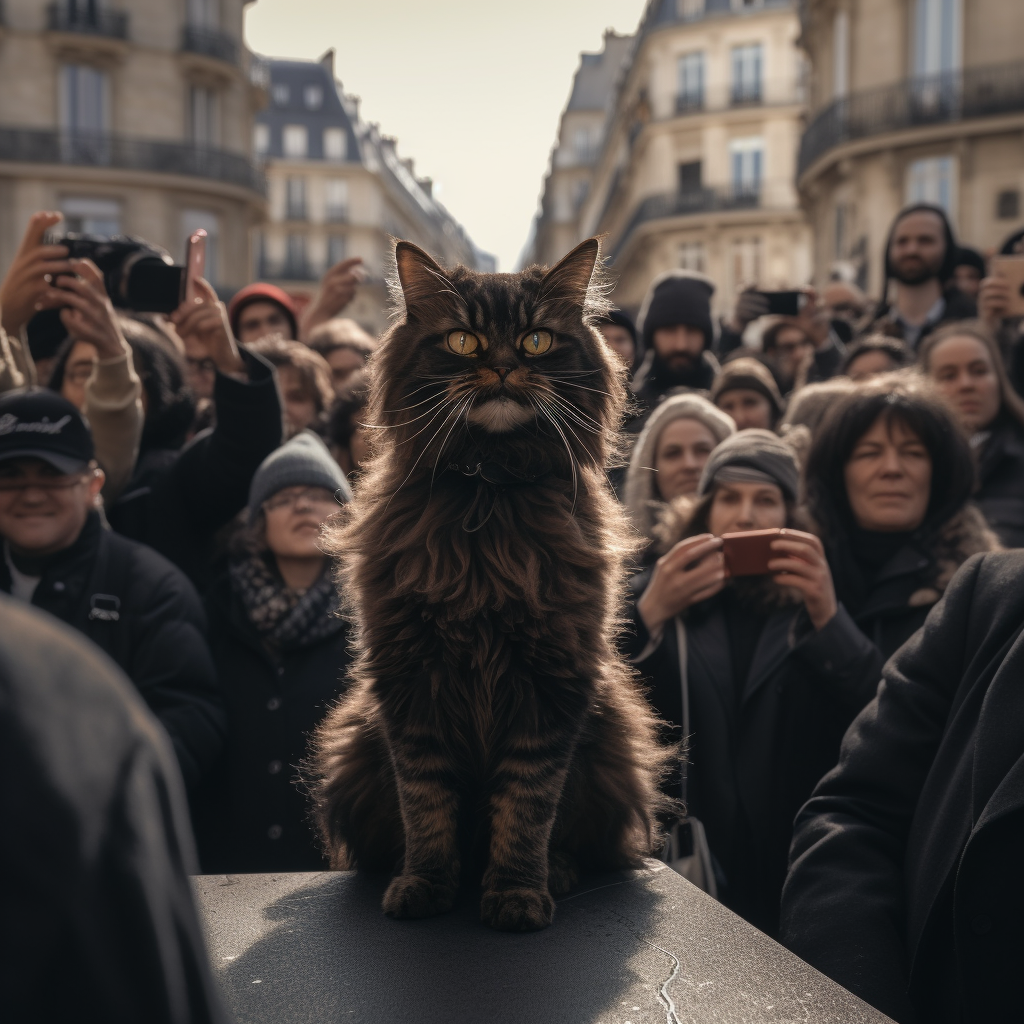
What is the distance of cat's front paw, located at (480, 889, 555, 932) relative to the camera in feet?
5.71

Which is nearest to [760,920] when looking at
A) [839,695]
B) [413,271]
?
[839,695]

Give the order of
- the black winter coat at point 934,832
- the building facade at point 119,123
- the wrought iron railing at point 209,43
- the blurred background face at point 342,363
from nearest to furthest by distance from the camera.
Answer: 1. the black winter coat at point 934,832
2. the blurred background face at point 342,363
3. the building facade at point 119,123
4. the wrought iron railing at point 209,43

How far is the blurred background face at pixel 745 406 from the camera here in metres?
5.25

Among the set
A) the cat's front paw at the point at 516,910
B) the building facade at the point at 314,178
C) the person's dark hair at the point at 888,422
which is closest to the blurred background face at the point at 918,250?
the person's dark hair at the point at 888,422

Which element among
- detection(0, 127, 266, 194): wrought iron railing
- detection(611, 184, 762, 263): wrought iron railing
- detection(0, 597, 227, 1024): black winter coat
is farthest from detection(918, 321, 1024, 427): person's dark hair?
detection(611, 184, 762, 263): wrought iron railing

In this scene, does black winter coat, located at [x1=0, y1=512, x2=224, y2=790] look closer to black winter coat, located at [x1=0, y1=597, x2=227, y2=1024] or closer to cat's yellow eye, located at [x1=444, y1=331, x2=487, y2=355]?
cat's yellow eye, located at [x1=444, y1=331, x2=487, y2=355]

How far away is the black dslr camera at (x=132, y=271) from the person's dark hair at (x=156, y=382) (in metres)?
0.29

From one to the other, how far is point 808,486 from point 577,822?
2090mm

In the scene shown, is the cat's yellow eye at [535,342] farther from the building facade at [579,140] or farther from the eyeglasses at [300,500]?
the building facade at [579,140]

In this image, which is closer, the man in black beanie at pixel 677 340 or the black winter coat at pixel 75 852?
the black winter coat at pixel 75 852

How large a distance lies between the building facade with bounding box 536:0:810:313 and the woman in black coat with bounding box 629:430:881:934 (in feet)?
123

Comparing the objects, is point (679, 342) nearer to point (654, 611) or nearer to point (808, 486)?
point (808, 486)

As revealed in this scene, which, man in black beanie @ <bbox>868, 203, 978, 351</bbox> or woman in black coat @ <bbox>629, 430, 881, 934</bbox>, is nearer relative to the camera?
woman in black coat @ <bbox>629, 430, 881, 934</bbox>

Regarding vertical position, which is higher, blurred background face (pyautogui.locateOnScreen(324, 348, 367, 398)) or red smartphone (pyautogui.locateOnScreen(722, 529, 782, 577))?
blurred background face (pyautogui.locateOnScreen(324, 348, 367, 398))
